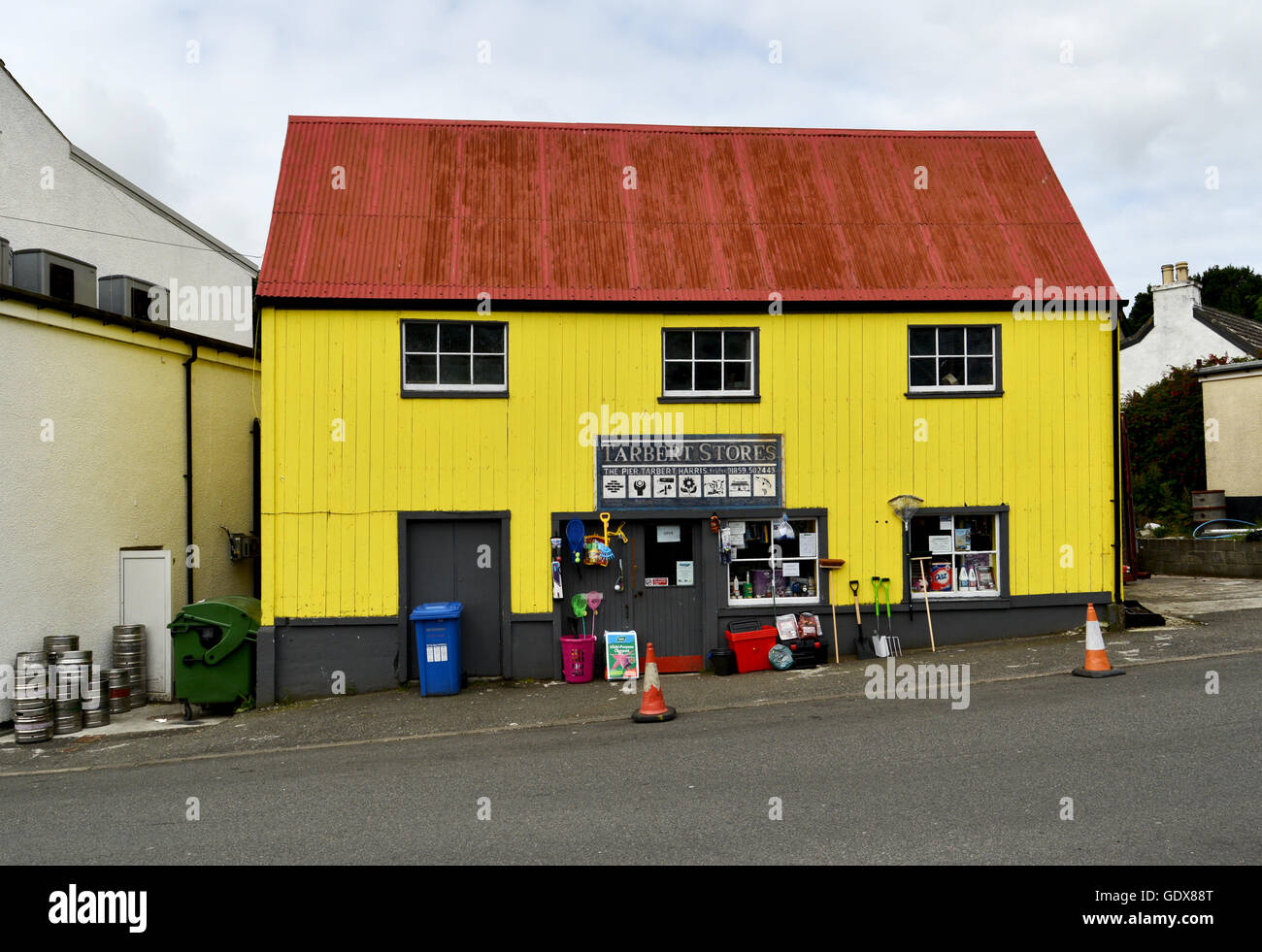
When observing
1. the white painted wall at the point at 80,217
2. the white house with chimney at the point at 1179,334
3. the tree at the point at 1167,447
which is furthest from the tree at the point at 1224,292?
the white painted wall at the point at 80,217

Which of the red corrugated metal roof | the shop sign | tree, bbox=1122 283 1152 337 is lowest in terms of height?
the shop sign

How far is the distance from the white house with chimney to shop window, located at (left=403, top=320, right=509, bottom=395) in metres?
23.3

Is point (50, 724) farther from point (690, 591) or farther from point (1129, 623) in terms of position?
point (1129, 623)

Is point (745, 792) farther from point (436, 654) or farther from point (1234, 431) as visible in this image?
point (1234, 431)

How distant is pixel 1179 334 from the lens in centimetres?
2948

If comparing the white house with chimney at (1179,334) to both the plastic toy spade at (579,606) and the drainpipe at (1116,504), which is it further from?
the plastic toy spade at (579,606)

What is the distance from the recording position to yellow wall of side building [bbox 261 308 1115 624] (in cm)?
1197

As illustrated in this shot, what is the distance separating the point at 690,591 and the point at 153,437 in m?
8.31

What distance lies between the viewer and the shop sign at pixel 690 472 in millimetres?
12344

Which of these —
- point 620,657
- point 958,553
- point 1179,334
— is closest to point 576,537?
point 620,657

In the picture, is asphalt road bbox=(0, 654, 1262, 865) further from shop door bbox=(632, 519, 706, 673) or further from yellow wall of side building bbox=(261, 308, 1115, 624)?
yellow wall of side building bbox=(261, 308, 1115, 624)

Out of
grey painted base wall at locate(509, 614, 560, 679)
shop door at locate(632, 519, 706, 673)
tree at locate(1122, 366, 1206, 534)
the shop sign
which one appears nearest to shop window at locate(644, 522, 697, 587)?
shop door at locate(632, 519, 706, 673)

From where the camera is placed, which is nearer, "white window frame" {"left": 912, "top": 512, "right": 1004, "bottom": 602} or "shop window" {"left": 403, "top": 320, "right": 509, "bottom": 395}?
"shop window" {"left": 403, "top": 320, "right": 509, "bottom": 395}

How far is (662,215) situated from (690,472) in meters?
3.88
